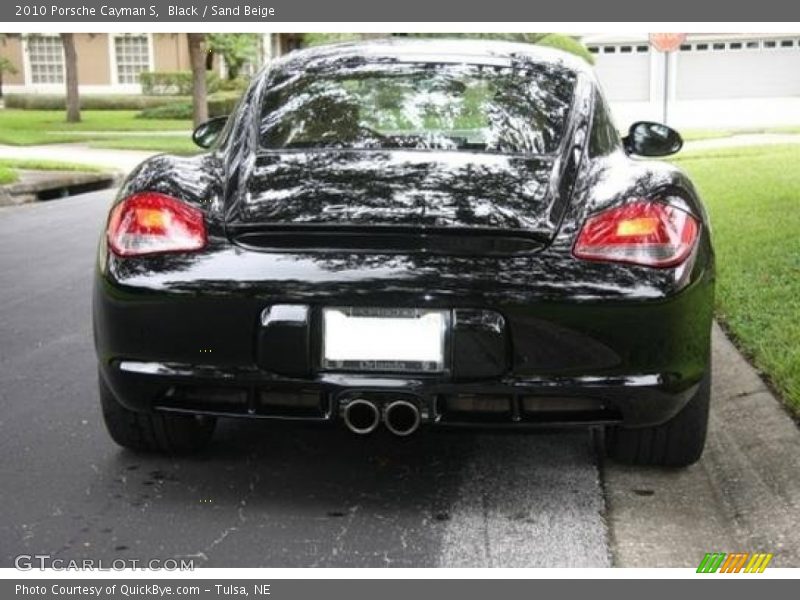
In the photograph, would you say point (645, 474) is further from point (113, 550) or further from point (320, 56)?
point (320, 56)

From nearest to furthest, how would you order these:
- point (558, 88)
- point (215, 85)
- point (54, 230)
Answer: point (558, 88)
point (54, 230)
point (215, 85)

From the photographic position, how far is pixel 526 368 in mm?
3305

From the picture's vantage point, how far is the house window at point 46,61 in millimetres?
47656

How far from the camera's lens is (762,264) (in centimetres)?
728

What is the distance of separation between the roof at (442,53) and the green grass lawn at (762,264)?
1.57 metres

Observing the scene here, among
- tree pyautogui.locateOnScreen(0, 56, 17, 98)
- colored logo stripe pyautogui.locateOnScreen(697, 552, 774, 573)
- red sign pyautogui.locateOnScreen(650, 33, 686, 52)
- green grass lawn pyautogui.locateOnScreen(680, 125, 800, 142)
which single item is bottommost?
tree pyautogui.locateOnScreen(0, 56, 17, 98)

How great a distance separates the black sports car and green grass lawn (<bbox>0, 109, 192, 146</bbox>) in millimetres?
23642

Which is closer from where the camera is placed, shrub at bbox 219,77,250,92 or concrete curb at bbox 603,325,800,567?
concrete curb at bbox 603,325,800,567

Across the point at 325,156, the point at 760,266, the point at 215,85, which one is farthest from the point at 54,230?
the point at 215,85

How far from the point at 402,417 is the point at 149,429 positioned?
1055mm

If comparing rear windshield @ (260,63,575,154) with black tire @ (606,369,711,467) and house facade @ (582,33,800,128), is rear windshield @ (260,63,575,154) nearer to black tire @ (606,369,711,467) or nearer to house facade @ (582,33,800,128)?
black tire @ (606,369,711,467)

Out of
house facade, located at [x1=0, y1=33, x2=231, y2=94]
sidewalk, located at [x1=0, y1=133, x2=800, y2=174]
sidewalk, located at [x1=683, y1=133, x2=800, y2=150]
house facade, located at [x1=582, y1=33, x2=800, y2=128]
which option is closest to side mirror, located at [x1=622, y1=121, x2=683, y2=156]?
sidewalk, located at [x1=0, y1=133, x2=800, y2=174]

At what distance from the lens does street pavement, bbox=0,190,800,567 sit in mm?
3223
